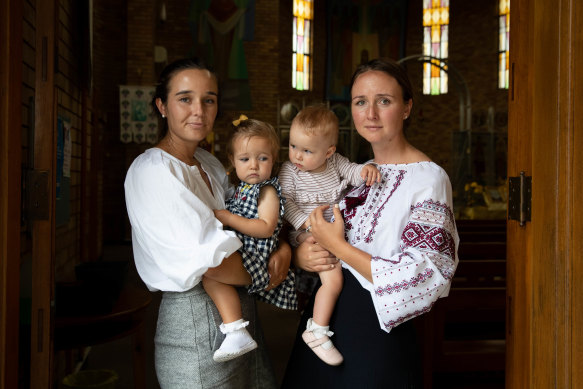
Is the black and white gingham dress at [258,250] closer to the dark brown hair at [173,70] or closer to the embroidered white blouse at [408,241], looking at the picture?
the embroidered white blouse at [408,241]

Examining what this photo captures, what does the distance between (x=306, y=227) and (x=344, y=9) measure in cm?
1437

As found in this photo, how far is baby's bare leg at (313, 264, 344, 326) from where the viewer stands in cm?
182

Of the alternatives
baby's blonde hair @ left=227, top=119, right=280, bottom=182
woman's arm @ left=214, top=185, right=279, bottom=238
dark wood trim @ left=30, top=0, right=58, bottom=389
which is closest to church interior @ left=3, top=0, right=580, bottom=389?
dark wood trim @ left=30, top=0, right=58, bottom=389

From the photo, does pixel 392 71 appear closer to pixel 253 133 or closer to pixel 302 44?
pixel 253 133

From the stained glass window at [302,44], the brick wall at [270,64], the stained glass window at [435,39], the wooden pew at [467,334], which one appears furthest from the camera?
the stained glass window at [435,39]

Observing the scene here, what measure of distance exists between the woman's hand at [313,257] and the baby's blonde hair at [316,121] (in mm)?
381

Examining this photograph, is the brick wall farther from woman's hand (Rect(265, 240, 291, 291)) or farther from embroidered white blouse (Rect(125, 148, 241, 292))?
embroidered white blouse (Rect(125, 148, 241, 292))

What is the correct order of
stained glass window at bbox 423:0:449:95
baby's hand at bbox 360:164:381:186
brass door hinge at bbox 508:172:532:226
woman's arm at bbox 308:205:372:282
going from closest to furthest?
1. brass door hinge at bbox 508:172:532:226
2. woman's arm at bbox 308:205:372:282
3. baby's hand at bbox 360:164:381:186
4. stained glass window at bbox 423:0:449:95

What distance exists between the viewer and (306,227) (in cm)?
203

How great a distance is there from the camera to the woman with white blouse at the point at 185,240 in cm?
164

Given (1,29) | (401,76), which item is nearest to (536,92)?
(401,76)

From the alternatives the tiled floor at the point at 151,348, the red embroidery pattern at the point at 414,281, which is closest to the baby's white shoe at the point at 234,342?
the red embroidery pattern at the point at 414,281

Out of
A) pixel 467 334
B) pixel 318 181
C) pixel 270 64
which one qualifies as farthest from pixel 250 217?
pixel 270 64

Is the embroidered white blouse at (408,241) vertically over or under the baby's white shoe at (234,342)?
over
